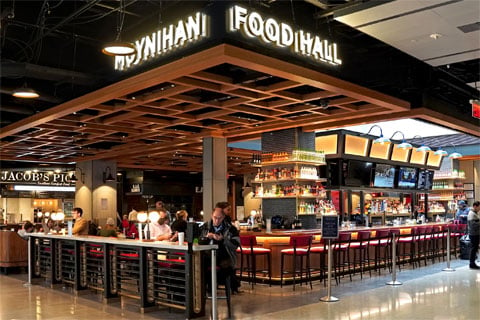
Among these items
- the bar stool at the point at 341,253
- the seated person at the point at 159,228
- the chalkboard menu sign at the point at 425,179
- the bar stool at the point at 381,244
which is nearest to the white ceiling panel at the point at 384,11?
the bar stool at the point at 341,253

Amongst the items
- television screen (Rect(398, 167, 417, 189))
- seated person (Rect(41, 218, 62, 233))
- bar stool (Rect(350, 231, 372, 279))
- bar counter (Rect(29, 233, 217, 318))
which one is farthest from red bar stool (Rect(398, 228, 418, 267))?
seated person (Rect(41, 218, 62, 233))

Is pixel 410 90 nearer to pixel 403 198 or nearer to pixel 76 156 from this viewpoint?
pixel 403 198

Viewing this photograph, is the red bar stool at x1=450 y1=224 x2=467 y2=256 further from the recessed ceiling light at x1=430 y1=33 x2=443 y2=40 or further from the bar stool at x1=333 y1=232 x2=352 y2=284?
the recessed ceiling light at x1=430 y1=33 x2=443 y2=40

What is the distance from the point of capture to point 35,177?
69.1 feet

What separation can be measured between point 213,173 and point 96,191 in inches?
277

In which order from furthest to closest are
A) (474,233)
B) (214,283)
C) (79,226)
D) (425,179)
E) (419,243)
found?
1. (425,179)
2. (419,243)
3. (474,233)
4. (79,226)
5. (214,283)

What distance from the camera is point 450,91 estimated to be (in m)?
10.9

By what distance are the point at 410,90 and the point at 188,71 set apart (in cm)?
475

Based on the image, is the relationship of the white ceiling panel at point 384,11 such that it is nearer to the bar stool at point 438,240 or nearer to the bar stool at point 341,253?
the bar stool at point 341,253

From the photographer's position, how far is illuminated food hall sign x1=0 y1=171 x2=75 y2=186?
65.9 feet

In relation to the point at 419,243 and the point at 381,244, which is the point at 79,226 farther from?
the point at 419,243

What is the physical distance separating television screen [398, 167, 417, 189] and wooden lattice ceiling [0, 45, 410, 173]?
224 inches

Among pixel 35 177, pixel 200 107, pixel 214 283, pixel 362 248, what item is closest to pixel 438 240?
pixel 362 248

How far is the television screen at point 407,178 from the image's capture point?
1555 cm
